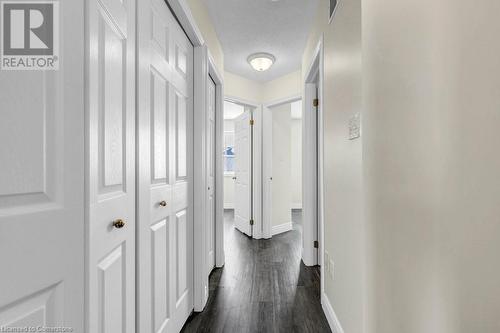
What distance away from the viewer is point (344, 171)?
156cm

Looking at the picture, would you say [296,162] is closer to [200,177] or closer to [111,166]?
[200,177]

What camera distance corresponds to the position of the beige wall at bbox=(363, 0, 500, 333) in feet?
1.62

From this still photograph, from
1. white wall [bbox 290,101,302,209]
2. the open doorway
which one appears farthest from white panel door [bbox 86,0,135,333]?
white wall [bbox 290,101,302,209]

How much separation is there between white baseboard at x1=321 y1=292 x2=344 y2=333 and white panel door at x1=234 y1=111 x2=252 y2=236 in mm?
2112

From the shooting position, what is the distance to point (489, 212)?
487 millimetres

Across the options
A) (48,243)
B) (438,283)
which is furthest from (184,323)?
(438,283)

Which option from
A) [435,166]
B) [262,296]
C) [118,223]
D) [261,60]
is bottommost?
[262,296]

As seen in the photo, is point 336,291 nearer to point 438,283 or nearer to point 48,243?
point 438,283

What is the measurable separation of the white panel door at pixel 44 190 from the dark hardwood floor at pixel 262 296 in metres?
1.33

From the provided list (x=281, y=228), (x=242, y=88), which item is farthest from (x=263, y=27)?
(x=281, y=228)

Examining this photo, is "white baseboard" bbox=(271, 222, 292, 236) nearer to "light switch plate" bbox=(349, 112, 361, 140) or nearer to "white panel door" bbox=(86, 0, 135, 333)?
"light switch plate" bbox=(349, 112, 361, 140)

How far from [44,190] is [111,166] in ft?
1.03

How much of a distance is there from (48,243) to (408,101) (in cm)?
114

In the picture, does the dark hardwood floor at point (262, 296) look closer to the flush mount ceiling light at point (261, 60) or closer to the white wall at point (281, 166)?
the white wall at point (281, 166)
